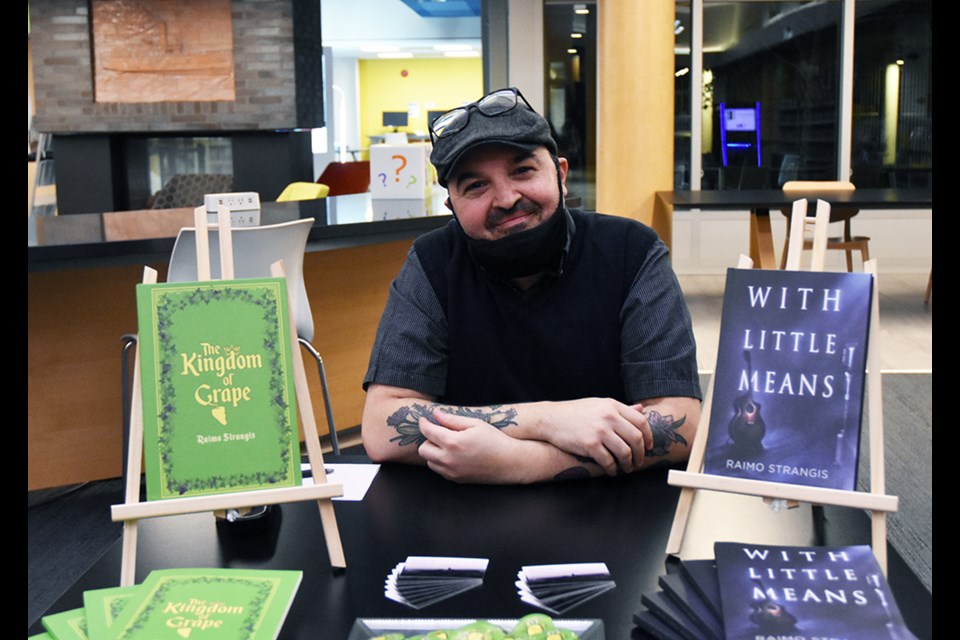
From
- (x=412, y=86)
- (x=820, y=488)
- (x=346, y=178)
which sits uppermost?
(x=412, y=86)

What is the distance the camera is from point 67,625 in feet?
3.34

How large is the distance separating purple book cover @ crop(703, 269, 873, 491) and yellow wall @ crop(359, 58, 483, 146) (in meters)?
17.2

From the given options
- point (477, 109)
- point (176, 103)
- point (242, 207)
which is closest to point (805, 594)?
point (477, 109)

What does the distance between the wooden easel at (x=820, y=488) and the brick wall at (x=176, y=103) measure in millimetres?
7019

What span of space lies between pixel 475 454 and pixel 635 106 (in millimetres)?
5604

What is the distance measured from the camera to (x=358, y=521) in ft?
4.53

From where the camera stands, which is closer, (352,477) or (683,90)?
(352,477)

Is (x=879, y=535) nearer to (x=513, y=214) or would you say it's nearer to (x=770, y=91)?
(x=513, y=214)

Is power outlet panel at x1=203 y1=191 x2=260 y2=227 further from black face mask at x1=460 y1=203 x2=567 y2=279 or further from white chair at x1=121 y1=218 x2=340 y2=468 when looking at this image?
black face mask at x1=460 y1=203 x2=567 y2=279

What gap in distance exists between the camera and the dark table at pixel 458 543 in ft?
3.60

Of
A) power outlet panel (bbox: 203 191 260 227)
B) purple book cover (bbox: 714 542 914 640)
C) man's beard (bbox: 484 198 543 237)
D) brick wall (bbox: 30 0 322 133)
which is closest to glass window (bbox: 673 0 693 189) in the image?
brick wall (bbox: 30 0 322 133)

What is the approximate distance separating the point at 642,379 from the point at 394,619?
830 millimetres

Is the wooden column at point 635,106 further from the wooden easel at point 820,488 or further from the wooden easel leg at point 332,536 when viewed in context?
the wooden easel leg at point 332,536

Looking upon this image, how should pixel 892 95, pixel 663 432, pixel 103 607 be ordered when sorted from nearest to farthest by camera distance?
pixel 103 607
pixel 663 432
pixel 892 95
